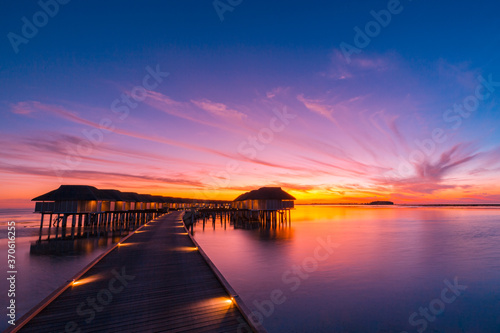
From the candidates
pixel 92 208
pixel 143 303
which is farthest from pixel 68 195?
pixel 143 303

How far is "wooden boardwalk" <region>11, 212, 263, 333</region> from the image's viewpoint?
6078 mm

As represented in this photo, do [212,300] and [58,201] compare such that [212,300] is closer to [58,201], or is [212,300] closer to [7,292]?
[7,292]

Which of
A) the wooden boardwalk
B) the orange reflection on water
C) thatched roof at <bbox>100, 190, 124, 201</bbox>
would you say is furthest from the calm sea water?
thatched roof at <bbox>100, 190, 124, 201</bbox>

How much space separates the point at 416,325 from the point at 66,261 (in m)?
24.2

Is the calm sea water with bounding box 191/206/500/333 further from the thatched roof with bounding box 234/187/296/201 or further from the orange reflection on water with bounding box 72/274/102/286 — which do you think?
the thatched roof with bounding box 234/187/296/201

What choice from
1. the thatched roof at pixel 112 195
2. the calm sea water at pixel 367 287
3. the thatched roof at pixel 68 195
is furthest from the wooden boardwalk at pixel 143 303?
the thatched roof at pixel 112 195

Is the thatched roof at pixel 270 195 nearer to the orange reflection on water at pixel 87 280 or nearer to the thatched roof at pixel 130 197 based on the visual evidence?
the thatched roof at pixel 130 197

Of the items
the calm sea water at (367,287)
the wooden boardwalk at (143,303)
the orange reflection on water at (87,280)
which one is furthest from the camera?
the calm sea water at (367,287)

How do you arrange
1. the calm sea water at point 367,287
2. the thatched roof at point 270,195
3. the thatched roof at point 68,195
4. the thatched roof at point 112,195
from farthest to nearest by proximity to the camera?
the thatched roof at point 270,195, the thatched roof at point 112,195, the thatched roof at point 68,195, the calm sea water at point 367,287

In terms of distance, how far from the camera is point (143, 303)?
24.1 ft

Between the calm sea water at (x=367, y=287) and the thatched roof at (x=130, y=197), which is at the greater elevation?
the thatched roof at (x=130, y=197)

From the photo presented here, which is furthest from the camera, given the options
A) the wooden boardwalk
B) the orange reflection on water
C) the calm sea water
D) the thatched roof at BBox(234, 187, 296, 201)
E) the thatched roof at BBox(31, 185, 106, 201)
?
the thatched roof at BBox(234, 187, 296, 201)

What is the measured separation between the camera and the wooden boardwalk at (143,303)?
6.08 m

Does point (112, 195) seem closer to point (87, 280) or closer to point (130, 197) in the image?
point (130, 197)
